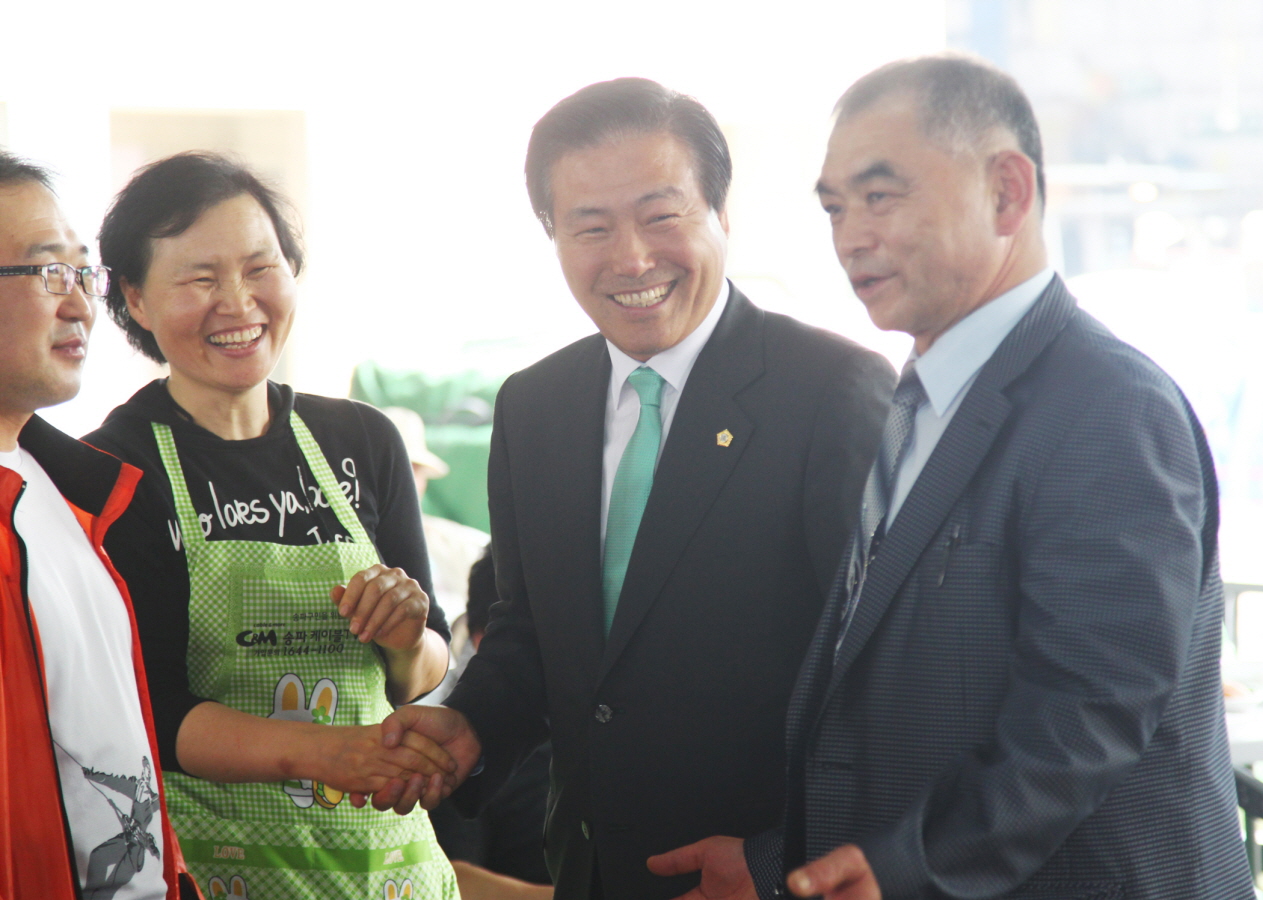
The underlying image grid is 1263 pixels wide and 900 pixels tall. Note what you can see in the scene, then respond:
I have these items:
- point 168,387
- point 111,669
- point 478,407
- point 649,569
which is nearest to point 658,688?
point 649,569

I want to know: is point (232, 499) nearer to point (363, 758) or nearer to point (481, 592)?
point (363, 758)

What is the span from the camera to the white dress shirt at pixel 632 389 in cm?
165

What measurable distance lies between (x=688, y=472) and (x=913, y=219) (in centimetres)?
46

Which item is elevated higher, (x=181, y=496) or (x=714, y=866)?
(x=181, y=496)

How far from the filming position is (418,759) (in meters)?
1.68

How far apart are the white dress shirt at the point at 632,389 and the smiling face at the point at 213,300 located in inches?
21.4

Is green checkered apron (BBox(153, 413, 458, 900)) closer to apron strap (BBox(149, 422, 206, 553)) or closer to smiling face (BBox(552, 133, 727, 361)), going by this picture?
apron strap (BBox(149, 422, 206, 553))

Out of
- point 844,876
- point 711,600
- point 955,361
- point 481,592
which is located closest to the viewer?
point 844,876

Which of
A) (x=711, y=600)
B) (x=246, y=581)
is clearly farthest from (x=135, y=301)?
(x=711, y=600)

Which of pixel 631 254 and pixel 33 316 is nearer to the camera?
pixel 33 316

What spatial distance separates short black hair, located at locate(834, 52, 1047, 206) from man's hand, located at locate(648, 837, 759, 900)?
87 centimetres

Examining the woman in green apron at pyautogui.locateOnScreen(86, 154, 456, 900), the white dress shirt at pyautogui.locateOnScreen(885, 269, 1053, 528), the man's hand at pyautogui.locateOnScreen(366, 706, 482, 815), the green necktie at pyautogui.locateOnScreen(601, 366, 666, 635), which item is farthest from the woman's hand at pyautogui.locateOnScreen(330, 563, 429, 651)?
the white dress shirt at pyautogui.locateOnScreen(885, 269, 1053, 528)

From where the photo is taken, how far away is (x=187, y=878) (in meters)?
1.41

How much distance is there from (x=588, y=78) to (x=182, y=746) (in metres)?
4.60
